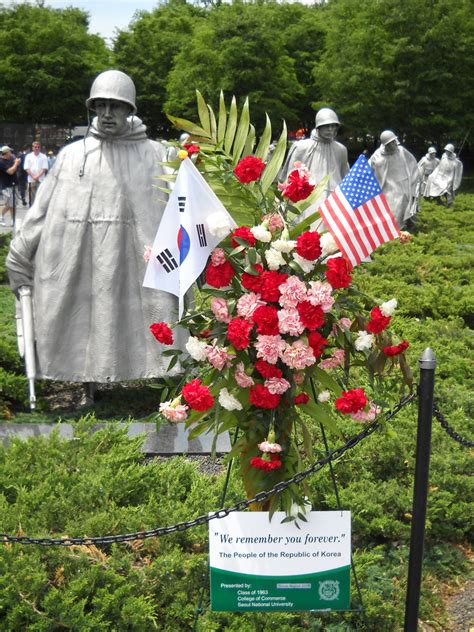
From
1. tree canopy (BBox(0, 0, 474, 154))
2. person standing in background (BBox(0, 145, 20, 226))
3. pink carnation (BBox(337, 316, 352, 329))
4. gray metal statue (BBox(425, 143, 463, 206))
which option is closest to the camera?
pink carnation (BBox(337, 316, 352, 329))

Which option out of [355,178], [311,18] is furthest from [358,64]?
[355,178]

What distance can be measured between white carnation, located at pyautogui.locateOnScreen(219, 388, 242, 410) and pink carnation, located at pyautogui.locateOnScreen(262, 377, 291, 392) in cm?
14

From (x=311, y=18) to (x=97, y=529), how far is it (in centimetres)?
4868

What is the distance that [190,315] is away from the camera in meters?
3.63

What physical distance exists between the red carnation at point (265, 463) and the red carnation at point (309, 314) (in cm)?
51

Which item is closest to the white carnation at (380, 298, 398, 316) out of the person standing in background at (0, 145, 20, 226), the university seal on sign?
the university seal on sign

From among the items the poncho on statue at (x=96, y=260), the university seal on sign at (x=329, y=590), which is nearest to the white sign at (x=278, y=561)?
the university seal on sign at (x=329, y=590)

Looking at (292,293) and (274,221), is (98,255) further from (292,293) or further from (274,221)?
(292,293)

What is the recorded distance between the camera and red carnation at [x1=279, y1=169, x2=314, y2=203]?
3.38 metres

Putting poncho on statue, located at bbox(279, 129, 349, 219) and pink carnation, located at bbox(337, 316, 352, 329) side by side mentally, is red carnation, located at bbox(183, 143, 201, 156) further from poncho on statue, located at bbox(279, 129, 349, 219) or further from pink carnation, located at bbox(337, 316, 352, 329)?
poncho on statue, located at bbox(279, 129, 349, 219)

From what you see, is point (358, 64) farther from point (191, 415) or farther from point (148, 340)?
point (191, 415)

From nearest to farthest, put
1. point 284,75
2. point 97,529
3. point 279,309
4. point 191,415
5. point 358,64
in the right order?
point 279,309
point 191,415
point 97,529
point 358,64
point 284,75

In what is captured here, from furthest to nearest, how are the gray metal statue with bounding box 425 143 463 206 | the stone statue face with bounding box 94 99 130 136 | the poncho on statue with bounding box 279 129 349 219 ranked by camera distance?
the gray metal statue with bounding box 425 143 463 206
the poncho on statue with bounding box 279 129 349 219
the stone statue face with bounding box 94 99 130 136

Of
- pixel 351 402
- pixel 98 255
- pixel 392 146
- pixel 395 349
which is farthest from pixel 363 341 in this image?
pixel 392 146
